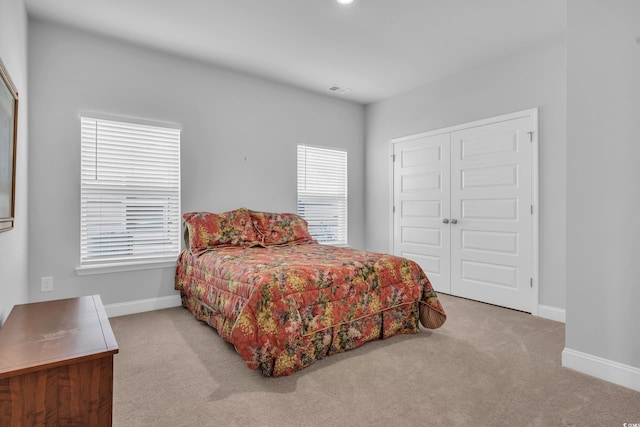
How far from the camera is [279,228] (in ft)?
13.1

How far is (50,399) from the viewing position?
1211 millimetres

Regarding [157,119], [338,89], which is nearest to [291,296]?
[157,119]

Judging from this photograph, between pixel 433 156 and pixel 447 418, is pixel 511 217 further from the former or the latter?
pixel 447 418

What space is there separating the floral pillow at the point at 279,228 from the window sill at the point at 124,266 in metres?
0.95

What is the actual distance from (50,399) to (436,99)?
14.8 ft

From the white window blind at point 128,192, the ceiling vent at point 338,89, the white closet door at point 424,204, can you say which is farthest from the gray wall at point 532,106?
the white window blind at point 128,192

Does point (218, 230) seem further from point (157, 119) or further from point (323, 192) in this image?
point (323, 192)

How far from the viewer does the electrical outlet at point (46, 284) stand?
3098 mm

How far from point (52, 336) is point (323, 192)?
12.6 ft

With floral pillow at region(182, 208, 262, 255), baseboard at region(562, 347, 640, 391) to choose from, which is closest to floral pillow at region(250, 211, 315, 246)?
floral pillow at region(182, 208, 262, 255)

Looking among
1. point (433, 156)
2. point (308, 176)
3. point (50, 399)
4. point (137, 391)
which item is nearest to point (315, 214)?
point (308, 176)

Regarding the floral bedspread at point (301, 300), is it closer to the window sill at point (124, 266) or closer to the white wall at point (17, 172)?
the window sill at point (124, 266)

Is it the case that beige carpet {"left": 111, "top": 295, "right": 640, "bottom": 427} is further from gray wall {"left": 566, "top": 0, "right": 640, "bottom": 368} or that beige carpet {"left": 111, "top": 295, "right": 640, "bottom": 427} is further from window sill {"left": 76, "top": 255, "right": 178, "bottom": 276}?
window sill {"left": 76, "top": 255, "right": 178, "bottom": 276}

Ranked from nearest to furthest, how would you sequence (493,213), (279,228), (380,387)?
(380,387), (493,213), (279,228)
